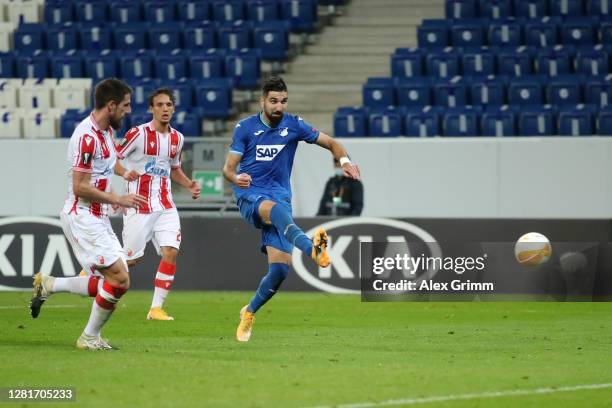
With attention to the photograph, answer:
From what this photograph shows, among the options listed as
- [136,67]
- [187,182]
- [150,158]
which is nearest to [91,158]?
[187,182]

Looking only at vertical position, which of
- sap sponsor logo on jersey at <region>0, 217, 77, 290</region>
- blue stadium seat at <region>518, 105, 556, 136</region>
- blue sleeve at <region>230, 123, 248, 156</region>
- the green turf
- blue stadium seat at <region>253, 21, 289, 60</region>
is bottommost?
sap sponsor logo on jersey at <region>0, 217, 77, 290</region>

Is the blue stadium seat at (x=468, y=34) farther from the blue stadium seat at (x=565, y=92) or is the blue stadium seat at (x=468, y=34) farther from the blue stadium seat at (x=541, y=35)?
the blue stadium seat at (x=565, y=92)

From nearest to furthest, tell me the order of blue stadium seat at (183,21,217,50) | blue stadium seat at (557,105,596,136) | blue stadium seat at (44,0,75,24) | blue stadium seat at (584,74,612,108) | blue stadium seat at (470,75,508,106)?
blue stadium seat at (557,105,596,136)
blue stadium seat at (584,74,612,108)
blue stadium seat at (470,75,508,106)
blue stadium seat at (183,21,217,50)
blue stadium seat at (44,0,75,24)

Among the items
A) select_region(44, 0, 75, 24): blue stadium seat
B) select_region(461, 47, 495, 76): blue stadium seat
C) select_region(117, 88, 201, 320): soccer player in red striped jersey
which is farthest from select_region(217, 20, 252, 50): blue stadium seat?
select_region(117, 88, 201, 320): soccer player in red striped jersey

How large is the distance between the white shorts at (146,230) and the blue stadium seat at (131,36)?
12674mm

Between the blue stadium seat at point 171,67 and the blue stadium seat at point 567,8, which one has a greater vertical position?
the blue stadium seat at point 567,8

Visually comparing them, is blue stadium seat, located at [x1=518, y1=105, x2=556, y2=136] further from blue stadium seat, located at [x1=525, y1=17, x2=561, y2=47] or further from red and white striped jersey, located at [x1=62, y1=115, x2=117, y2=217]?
red and white striped jersey, located at [x1=62, y1=115, x2=117, y2=217]

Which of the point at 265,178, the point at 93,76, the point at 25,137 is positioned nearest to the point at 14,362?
the point at 265,178

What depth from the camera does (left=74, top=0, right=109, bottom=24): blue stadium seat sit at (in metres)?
27.5

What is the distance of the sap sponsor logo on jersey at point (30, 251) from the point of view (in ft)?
62.3

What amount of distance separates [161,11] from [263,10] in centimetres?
217

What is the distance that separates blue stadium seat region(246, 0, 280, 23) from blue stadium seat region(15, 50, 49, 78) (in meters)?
4.28

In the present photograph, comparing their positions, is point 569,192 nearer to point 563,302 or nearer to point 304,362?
point 563,302

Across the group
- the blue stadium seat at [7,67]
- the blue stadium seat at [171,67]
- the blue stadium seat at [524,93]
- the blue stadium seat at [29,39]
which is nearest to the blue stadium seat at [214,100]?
the blue stadium seat at [171,67]
